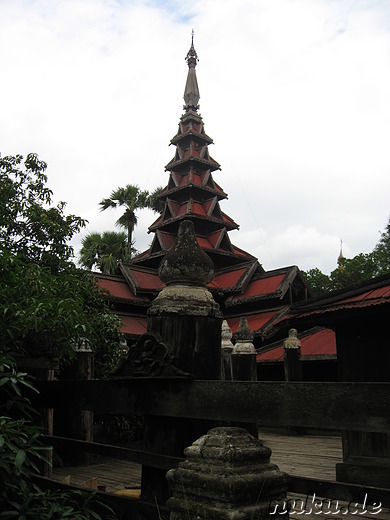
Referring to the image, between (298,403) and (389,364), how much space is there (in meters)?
5.41

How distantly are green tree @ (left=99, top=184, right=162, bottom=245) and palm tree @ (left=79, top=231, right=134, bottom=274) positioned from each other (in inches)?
89.6

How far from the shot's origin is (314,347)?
15797 millimetres

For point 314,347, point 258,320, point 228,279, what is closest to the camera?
point 314,347

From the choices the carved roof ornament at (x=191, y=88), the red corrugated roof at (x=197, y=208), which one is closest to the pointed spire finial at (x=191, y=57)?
the carved roof ornament at (x=191, y=88)

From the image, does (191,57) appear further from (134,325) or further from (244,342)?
(244,342)

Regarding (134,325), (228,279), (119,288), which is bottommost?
(134,325)

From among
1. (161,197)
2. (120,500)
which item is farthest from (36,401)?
(161,197)

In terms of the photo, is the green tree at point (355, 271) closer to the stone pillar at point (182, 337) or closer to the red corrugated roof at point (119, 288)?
the red corrugated roof at point (119, 288)

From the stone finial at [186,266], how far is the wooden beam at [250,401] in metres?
0.79

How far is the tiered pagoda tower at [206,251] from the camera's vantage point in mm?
21750

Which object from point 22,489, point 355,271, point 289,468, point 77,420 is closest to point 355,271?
point 355,271

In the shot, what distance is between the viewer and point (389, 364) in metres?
6.95

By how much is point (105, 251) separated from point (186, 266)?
26.6 meters

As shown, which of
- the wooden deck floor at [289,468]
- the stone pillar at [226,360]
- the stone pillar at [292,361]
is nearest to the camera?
the wooden deck floor at [289,468]
